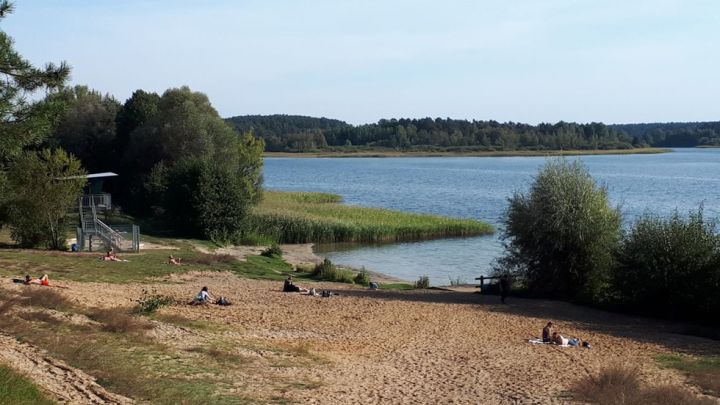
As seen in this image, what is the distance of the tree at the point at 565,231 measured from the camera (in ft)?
110

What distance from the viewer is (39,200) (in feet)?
121

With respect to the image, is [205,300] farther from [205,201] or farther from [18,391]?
[205,201]

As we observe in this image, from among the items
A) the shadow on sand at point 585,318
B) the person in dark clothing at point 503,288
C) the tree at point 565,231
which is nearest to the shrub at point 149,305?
the shadow on sand at point 585,318

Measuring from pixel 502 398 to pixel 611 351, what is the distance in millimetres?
7335

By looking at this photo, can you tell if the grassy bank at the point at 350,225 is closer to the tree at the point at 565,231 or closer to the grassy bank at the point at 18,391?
the tree at the point at 565,231

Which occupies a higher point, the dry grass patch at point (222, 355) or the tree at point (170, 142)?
the tree at point (170, 142)

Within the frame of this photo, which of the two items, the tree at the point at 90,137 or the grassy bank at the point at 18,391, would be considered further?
the tree at the point at 90,137

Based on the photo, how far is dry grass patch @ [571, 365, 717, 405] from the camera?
16.2 meters

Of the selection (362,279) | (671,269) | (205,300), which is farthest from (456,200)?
(205,300)

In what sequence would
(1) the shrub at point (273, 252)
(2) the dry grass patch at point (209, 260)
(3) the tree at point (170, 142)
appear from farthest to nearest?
1. (3) the tree at point (170, 142)
2. (1) the shrub at point (273, 252)
3. (2) the dry grass patch at point (209, 260)

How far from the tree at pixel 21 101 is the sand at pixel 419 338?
243 inches

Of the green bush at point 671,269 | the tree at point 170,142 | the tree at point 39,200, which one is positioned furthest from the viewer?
the tree at point 170,142

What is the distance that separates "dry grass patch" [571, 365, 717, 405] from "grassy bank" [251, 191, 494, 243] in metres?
38.9

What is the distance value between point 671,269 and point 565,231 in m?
5.03
